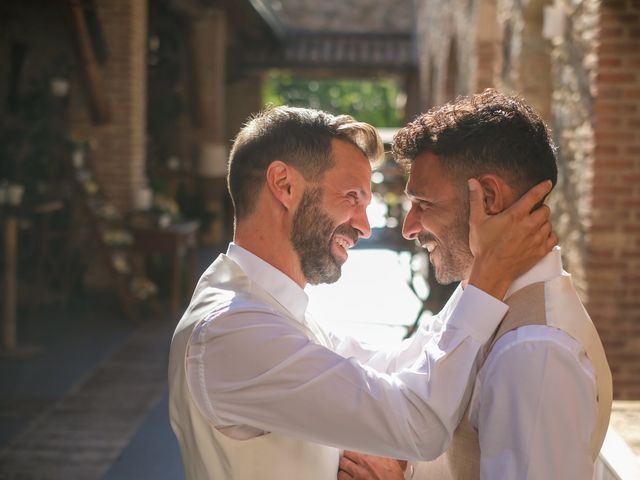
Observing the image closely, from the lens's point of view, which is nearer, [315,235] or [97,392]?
[315,235]

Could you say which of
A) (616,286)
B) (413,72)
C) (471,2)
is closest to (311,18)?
(413,72)

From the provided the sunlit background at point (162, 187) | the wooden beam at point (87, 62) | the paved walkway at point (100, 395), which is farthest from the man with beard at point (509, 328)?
the wooden beam at point (87, 62)

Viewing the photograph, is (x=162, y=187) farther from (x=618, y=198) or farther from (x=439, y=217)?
(x=439, y=217)

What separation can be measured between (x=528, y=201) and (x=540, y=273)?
118mm

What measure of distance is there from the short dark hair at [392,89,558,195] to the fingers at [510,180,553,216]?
24 mm

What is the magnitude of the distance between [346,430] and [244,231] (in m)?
0.49

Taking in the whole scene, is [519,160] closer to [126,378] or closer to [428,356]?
[428,356]

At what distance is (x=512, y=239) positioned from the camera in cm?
164

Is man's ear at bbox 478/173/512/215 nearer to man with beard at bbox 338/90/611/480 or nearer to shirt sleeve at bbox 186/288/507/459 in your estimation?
man with beard at bbox 338/90/611/480

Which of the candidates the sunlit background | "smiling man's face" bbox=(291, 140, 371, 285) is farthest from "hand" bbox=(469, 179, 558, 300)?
the sunlit background

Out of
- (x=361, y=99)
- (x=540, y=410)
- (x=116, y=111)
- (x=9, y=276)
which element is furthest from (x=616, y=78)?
(x=361, y=99)

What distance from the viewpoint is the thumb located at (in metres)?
1.67

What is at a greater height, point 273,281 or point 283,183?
point 283,183

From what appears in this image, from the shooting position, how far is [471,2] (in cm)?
973
